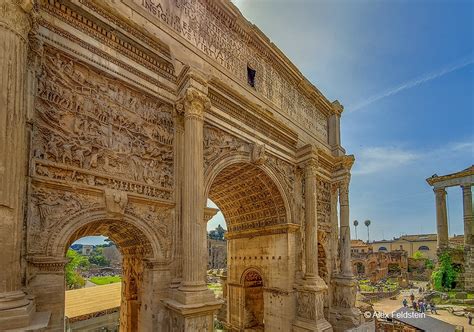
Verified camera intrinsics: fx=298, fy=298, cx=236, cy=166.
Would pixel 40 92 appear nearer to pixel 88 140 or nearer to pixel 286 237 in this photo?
pixel 88 140

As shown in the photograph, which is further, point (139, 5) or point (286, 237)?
point (286, 237)

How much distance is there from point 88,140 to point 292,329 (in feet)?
32.6

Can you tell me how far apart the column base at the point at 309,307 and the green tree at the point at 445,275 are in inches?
965

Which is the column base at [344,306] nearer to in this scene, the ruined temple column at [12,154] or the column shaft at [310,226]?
the column shaft at [310,226]

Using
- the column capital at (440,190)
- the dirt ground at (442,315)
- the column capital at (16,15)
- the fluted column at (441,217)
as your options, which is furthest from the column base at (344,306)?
the column capital at (440,190)

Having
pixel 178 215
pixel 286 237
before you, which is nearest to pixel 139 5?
pixel 178 215

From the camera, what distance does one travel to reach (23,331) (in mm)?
3934

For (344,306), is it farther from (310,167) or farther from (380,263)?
(380,263)

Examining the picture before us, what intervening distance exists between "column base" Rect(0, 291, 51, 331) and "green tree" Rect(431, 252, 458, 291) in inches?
1349

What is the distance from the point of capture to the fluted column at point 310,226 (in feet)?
38.5

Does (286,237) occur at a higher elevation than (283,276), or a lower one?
higher

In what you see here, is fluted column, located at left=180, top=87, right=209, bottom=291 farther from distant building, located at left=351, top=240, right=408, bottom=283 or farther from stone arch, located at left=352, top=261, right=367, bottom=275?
stone arch, located at left=352, top=261, right=367, bottom=275

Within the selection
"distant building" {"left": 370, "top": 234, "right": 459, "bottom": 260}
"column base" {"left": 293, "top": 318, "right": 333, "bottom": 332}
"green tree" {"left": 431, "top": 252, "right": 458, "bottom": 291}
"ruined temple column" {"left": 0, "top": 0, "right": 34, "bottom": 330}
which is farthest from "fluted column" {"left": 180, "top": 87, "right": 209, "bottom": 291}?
"distant building" {"left": 370, "top": 234, "right": 459, "bottom": 260}

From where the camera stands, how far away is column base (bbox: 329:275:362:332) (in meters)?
13.5
